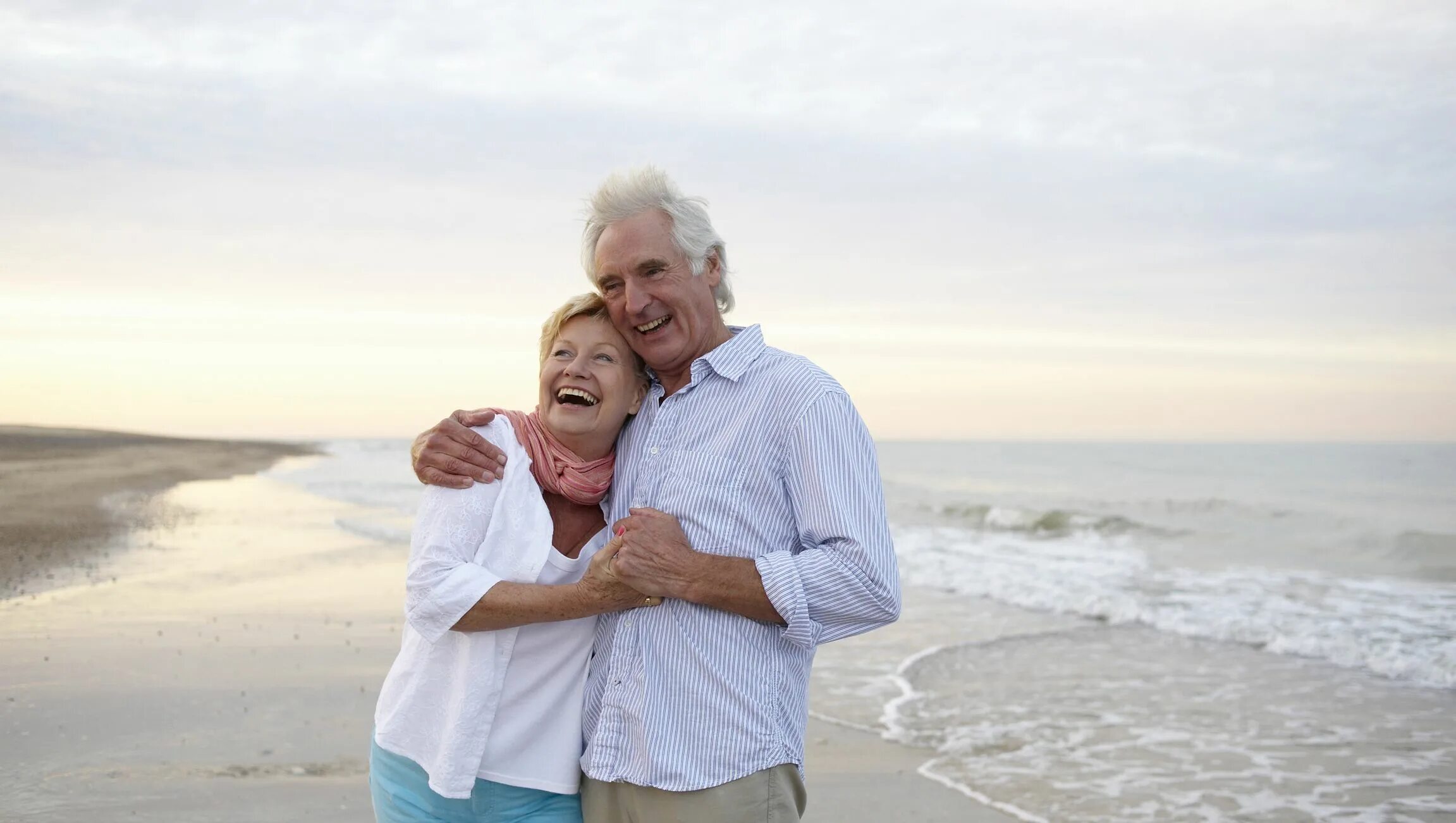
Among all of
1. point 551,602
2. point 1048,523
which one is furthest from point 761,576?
point 1048,523

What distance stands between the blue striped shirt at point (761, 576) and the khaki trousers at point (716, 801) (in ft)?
0.10

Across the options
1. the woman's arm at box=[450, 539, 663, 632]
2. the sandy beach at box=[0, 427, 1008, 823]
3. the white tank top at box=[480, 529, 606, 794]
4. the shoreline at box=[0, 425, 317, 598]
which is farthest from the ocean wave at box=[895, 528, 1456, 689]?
the shoreline at box=[0, 425, 317, 598]

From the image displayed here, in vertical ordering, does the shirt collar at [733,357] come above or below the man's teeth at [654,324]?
below

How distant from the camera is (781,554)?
2.37 metres

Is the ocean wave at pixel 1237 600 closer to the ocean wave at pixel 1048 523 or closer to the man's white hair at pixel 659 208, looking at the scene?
the ocean wave at pixel 1048 523

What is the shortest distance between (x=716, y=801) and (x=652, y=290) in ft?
3.84

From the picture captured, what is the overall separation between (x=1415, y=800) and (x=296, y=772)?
5.57 metres

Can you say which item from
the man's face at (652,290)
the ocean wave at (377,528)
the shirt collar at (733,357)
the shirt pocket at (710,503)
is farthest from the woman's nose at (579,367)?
the ocean wave at (377,528)

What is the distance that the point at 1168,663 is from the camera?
340 inches

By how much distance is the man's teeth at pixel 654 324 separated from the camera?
2691mm

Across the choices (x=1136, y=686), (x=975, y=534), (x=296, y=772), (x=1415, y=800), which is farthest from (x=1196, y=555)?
(x=296, y=772)

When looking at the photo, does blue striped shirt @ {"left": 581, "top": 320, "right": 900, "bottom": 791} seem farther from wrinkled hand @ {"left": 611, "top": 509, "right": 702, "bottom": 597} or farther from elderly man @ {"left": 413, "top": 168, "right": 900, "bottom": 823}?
wrinkled hand @ {"left": 611, "top": 509, "right": 702, "bottom": 597}

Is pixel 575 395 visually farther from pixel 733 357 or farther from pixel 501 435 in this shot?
pixel 733 357

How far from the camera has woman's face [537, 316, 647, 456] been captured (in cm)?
266
